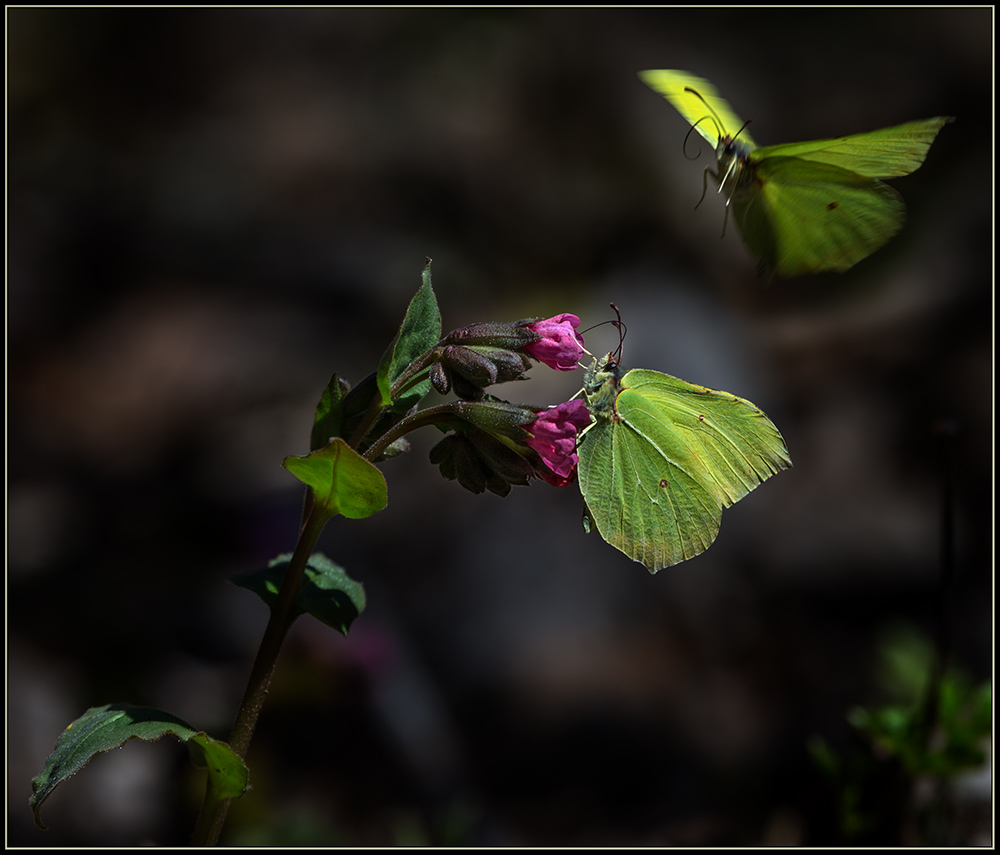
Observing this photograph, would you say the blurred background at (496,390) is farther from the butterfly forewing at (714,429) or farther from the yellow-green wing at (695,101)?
the yellow-green wing at (695,101)

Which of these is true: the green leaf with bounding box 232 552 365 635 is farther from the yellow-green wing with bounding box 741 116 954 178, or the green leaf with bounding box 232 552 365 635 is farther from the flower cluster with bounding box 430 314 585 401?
the yellow-green wing with bounding box 741 116 954 178

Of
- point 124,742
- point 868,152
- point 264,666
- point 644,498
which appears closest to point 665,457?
point 644,498

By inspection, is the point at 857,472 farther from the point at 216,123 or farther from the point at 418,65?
the point at 216,123

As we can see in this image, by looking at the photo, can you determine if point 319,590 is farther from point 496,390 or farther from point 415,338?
point 496,390

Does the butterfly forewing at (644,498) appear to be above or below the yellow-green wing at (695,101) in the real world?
below

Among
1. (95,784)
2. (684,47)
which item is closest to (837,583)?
(95,784)

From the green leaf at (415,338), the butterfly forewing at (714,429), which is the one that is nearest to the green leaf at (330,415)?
the green leaf at (415,338)
